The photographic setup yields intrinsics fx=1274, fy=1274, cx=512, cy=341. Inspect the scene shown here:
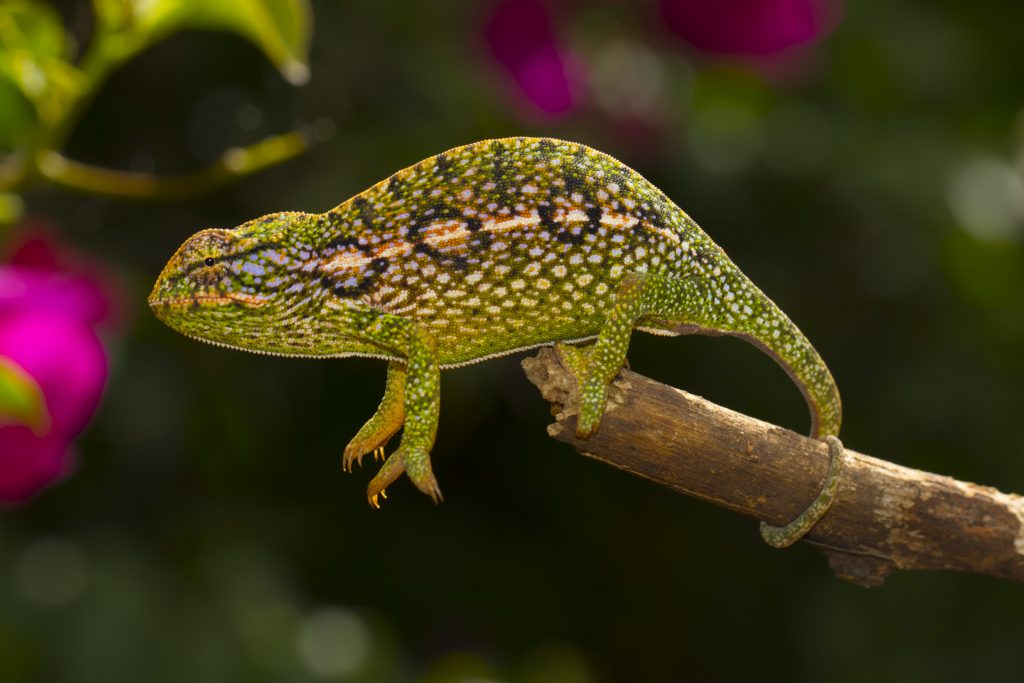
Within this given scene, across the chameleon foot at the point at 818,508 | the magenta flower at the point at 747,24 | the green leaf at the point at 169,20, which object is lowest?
the chameleon foot at the point at 818,508

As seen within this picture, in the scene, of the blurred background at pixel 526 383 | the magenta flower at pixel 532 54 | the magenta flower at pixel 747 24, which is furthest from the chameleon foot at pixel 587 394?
the magenta flower at pixel 747 24

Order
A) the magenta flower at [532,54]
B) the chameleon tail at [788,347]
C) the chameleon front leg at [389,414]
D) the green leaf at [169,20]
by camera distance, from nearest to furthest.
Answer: the chameleon front leg at [389,414] < the chameleon tail at [788,347] < the green leaf at [169,20] < the magenta flower at [532,54]

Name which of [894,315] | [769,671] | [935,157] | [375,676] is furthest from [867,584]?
[769,671]

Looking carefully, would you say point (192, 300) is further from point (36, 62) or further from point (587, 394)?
point (36, 62)

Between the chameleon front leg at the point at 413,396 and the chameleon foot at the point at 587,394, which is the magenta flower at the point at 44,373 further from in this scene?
the chameleon foot at the point at 587,394

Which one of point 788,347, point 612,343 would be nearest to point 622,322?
point 612,343

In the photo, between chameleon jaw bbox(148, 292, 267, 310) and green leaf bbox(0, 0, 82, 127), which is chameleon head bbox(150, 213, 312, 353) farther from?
green leaf bbox(0, 0, 82, 127)

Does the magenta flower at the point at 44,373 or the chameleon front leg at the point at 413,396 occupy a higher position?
the chameleon front leg at the point at 413,396
